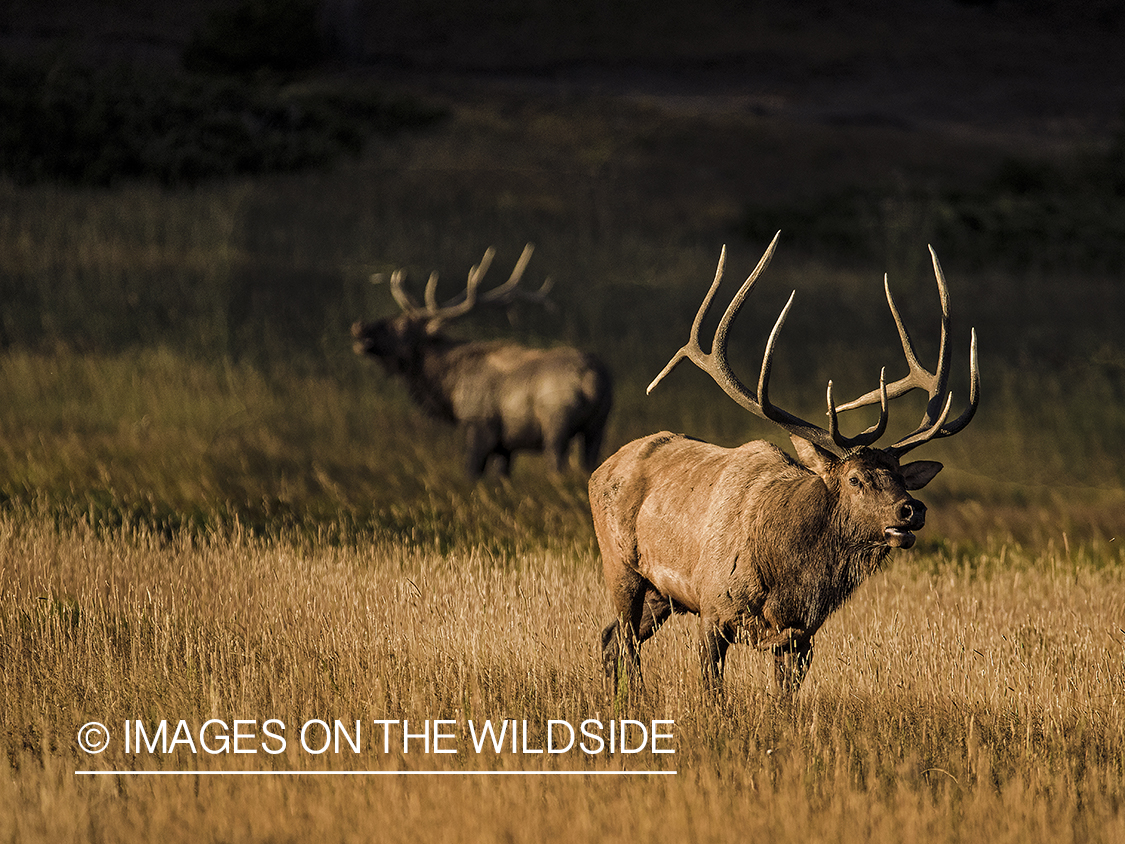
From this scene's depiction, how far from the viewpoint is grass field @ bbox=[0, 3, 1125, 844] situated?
510cm

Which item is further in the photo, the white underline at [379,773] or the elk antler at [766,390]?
the elk antler at [766,390]

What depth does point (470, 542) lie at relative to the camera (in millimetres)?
10898

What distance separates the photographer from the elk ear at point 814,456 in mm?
6004

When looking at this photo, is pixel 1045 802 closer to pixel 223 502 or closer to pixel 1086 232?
pixel 223 502

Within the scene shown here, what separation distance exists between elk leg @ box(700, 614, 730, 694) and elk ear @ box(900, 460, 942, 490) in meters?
1.00

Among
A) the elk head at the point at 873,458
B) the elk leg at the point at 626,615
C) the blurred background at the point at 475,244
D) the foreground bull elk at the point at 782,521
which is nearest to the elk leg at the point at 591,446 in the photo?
the blurred background at the point at 475,244

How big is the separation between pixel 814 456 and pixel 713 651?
0.91 meters

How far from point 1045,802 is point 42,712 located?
3883 mm

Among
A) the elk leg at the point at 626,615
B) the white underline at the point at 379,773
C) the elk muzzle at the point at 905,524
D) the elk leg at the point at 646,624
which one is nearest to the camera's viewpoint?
the white underline at the point at 379,773

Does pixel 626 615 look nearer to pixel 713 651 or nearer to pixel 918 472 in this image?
pixel 713 651

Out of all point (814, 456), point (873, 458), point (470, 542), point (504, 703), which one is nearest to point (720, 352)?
point (814, 456)

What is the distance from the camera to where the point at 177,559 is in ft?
29.1

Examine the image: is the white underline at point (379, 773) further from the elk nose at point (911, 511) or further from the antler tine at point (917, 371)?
the antler tine at point (917, 371)

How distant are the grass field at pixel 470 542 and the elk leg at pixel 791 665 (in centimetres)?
10
